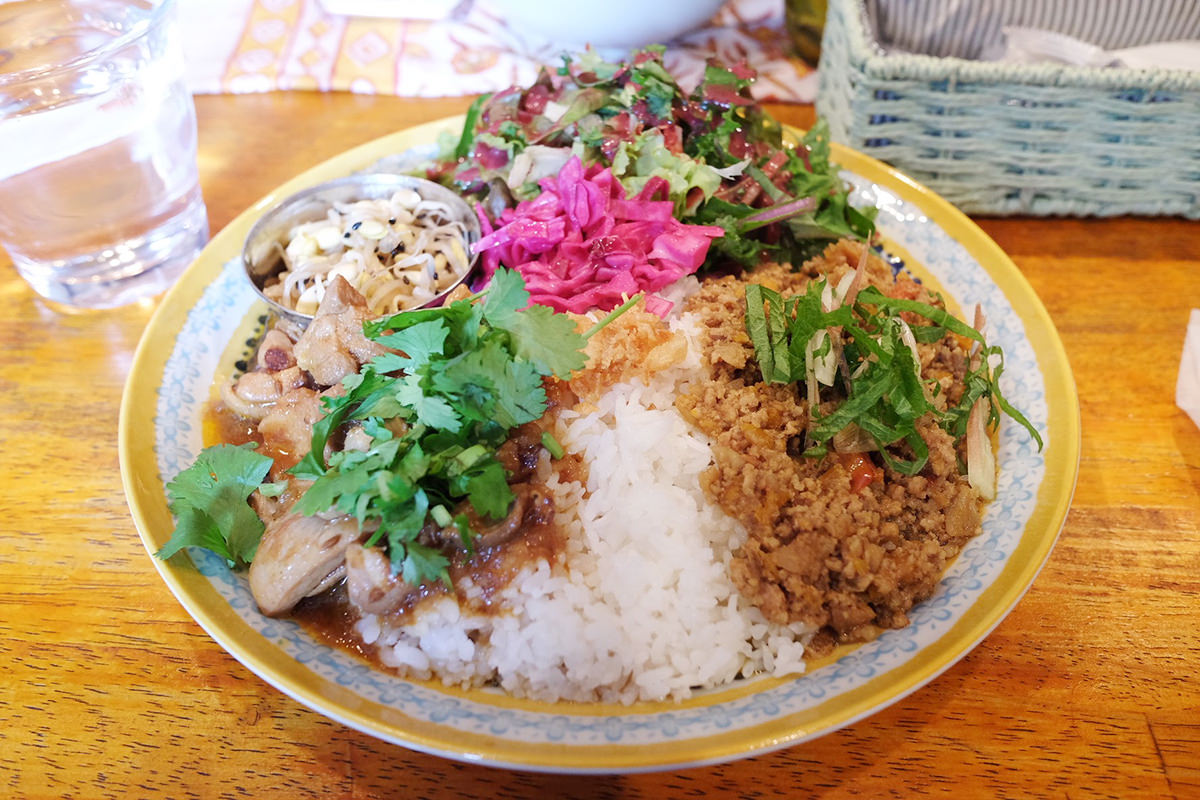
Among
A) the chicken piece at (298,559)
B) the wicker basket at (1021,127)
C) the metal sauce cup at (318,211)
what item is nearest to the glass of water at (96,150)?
the metal sauce cup at (318,211)

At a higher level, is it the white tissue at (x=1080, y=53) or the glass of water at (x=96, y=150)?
the white tissue at (x=1080, y=53)

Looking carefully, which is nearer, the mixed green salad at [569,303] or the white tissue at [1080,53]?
the mixed green salad at [569,303]

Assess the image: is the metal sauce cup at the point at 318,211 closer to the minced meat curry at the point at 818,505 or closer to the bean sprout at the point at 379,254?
the bean sprout at the point at 379,254

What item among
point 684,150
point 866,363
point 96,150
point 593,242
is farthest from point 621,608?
point 96,150

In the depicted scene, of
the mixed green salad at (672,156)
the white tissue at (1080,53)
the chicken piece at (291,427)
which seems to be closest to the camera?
the chicken piece at (291,427)

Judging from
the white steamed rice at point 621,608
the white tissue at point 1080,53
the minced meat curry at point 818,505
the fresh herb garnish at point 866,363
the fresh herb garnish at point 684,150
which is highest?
the white tissue at point 1080,53

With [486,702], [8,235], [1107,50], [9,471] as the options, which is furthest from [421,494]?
[1107,50]

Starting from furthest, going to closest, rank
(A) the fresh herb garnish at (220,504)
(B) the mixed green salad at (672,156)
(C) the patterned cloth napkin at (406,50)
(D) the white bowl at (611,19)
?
(C) the patterned cloth napkin at (406,50), (D) the white bowl at (611,19), (B) the mixed green salad at (672,156), (A) the fresh herb garnish at (220,504)

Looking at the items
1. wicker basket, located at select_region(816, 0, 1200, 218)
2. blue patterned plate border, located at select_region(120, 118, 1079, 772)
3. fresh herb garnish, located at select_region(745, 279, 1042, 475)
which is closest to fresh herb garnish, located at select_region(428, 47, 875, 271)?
wicker basket, located at select_region(816, 0, 1200, 218)
